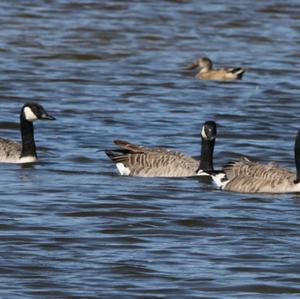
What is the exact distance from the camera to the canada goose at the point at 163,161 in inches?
675

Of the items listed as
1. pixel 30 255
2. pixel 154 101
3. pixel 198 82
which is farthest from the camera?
pixel 198 82

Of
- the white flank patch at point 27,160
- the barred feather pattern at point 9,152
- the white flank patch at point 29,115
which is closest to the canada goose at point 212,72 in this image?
the white flank patch at point 29,115

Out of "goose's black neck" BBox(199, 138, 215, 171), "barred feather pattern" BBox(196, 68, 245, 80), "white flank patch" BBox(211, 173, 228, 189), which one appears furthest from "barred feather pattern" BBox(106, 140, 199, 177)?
"barred feather pattern" BBox(196, 68, 245, 80)

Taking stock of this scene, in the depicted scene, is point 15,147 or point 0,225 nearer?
point 0,225

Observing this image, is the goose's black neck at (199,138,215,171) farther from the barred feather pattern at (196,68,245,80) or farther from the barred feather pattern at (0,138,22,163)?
the barred feather pattern at (196,68,245,80)

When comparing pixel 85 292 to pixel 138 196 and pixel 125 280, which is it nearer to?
pixel 125 280

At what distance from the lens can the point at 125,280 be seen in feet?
38.7

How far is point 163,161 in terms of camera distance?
1720cm

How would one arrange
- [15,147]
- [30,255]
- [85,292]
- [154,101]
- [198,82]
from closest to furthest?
[85,292] → [30,255] → [15,147] → [154,101] → [198,82]

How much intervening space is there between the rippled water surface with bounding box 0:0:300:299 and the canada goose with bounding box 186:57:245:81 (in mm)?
145

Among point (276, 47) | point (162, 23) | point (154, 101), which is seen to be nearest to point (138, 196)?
point (154, 101)

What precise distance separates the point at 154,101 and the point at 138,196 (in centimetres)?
799

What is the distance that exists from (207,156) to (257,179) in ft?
3.59

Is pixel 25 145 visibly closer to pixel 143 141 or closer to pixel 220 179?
pixel 143 141
